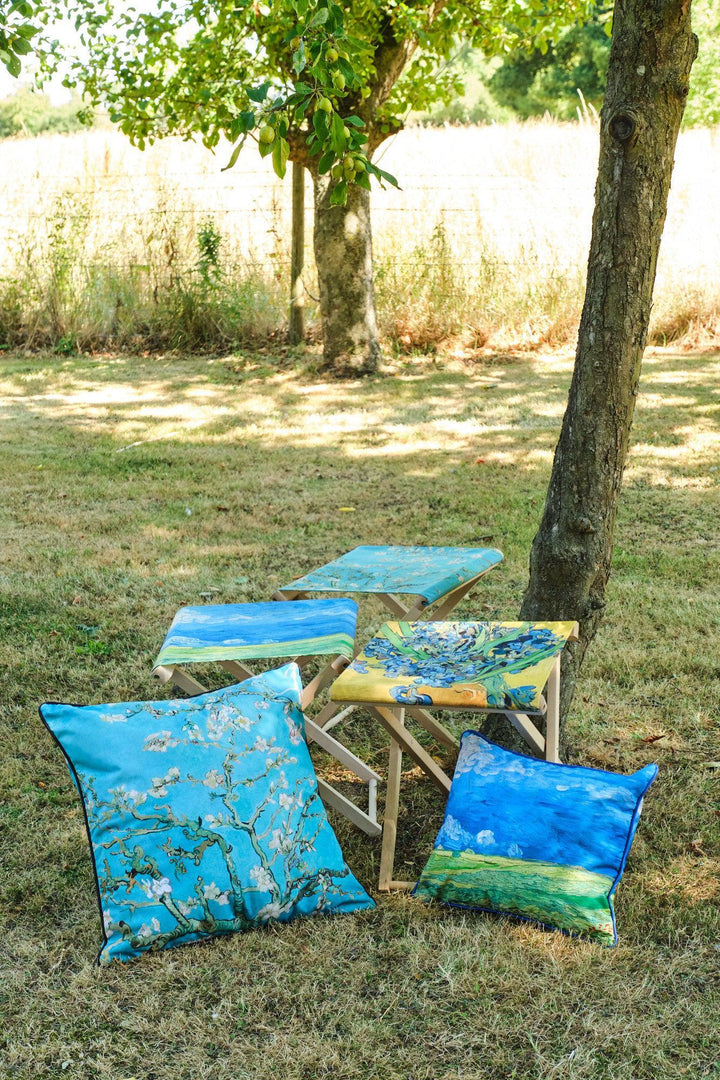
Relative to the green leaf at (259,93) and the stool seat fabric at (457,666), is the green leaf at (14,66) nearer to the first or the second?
the green leaf at (259,93)

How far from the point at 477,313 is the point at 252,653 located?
27.0 ft

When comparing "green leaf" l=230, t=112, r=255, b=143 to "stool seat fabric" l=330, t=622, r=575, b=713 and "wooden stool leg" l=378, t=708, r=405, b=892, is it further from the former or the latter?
"wooden stool leg" l=378, t=708, r=405, b=892

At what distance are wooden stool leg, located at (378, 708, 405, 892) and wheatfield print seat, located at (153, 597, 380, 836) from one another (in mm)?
118

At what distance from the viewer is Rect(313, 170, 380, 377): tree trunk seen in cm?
895

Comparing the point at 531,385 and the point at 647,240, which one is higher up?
the point at 647,240

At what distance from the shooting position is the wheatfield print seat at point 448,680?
2.38m

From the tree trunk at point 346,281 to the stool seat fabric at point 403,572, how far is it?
19.5ft

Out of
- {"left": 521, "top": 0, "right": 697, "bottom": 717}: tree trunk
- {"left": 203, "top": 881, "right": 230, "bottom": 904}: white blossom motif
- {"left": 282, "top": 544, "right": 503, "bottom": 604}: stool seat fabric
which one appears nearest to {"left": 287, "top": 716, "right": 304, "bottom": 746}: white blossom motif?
{"left": 203, "top": 881, "right": 230, "bottom": 904}: white blossom motif

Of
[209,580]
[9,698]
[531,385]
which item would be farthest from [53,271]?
[9,698]

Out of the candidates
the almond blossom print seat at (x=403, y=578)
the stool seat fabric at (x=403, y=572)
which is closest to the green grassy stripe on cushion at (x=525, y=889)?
the almond blossom print seat at (x=403, y=578)

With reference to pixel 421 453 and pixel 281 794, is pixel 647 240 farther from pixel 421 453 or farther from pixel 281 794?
pixel 421 453

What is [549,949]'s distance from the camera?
229 cm

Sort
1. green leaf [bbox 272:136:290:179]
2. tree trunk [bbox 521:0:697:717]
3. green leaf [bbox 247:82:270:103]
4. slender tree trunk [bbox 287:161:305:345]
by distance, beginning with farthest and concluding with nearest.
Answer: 1. slender tree trunk [bbox 287:161:305:345]
2. tree trunk [bbox 521:0:697:717]
3. green leaf [bbox 272:136:290:179]
4. green leaf [bbox 247:82:270:103]

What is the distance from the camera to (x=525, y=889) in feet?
7.77
